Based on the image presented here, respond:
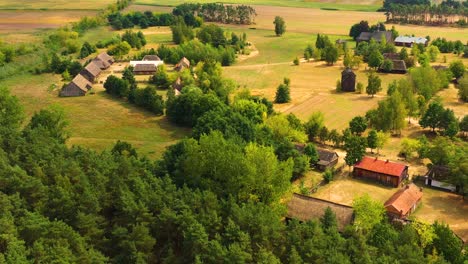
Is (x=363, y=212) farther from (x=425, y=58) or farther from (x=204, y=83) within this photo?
(x=425, y=58)

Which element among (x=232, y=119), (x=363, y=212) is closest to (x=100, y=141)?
(x=232, y=119)

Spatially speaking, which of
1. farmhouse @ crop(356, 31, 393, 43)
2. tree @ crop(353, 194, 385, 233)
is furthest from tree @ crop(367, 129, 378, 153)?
farmhouse @ crop(356, 31, 393, 43)

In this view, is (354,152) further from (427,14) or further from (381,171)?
(427,14)

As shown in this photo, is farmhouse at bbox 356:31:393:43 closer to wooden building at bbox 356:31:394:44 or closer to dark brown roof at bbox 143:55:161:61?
wooden building at bbox 356:31:394:44

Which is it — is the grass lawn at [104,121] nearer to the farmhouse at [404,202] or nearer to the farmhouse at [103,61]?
the farmhouse at [103,61]

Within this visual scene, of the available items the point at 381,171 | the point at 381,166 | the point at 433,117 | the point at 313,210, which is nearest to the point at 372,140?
the point at 381,166
